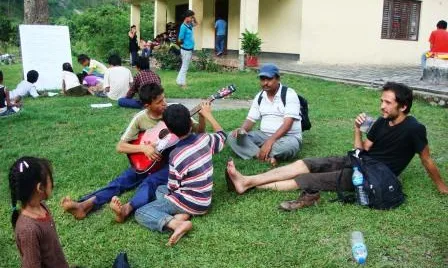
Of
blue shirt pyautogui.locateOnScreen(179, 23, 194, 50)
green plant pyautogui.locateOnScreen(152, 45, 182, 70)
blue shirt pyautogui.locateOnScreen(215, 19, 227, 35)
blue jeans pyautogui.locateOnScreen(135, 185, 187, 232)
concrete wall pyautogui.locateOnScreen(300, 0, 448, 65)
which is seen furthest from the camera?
Result: blue shirt pyautogui.locateOnScreen(215, 19, 227, 35)

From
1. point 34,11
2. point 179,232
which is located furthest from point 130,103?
point 34,11

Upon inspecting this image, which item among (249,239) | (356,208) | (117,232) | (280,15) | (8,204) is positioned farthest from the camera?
(280,15)

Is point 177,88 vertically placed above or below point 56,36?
below

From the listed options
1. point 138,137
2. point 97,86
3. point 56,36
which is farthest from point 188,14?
point 138,137

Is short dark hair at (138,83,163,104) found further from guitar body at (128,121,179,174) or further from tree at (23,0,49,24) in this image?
tree at (23,0,49,24)

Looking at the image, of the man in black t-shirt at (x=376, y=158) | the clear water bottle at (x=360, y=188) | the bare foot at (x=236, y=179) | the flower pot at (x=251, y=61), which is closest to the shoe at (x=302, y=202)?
the man in black t-shirt at (x=376, y=158)

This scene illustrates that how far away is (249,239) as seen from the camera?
142 inches

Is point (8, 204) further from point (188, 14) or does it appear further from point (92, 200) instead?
point (188, 14)

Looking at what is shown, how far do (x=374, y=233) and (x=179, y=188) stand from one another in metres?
1.52

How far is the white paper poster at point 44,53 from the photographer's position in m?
12.0

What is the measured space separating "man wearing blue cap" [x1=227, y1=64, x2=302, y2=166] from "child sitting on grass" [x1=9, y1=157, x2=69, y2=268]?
2.88 m

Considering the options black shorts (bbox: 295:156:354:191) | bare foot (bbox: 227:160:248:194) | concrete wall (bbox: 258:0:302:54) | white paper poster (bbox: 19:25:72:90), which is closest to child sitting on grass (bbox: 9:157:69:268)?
bare foot (bbox: 227:160:248:194)

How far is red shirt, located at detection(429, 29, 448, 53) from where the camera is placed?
449 inches

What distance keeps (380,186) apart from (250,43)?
1038 cm
